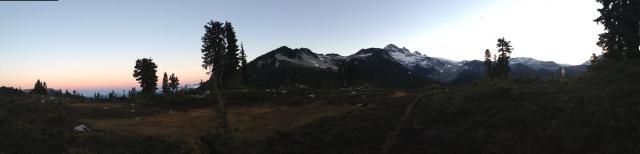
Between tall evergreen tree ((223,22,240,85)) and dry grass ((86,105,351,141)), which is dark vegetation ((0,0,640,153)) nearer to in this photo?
dry grass ((86,105,351,141))

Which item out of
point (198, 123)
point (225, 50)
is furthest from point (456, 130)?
point (225, 50)

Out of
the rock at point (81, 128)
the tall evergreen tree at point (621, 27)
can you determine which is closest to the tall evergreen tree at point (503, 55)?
the tall evergreen tree at point (621, 27)

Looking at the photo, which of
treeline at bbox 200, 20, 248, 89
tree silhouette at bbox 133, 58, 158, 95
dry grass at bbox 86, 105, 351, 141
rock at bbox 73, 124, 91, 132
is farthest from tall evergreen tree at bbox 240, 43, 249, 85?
rock at bbox 73, 124, 91, 132

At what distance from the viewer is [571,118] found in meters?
16.6

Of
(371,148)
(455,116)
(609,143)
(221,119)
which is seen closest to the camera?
(609,143)

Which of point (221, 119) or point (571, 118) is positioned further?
point (571, 118)

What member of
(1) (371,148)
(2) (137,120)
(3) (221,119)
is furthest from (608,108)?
(2) (137,120)

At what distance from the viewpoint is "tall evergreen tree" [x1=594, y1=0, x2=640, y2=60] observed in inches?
1453

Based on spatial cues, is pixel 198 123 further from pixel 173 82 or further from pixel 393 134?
pixel 173 82

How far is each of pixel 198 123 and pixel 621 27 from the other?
36240 mm

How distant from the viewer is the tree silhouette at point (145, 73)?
295 ft

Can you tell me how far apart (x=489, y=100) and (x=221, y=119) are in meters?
15.6

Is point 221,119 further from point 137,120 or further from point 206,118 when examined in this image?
point 137,120

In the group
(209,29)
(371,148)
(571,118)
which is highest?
(209,29)
